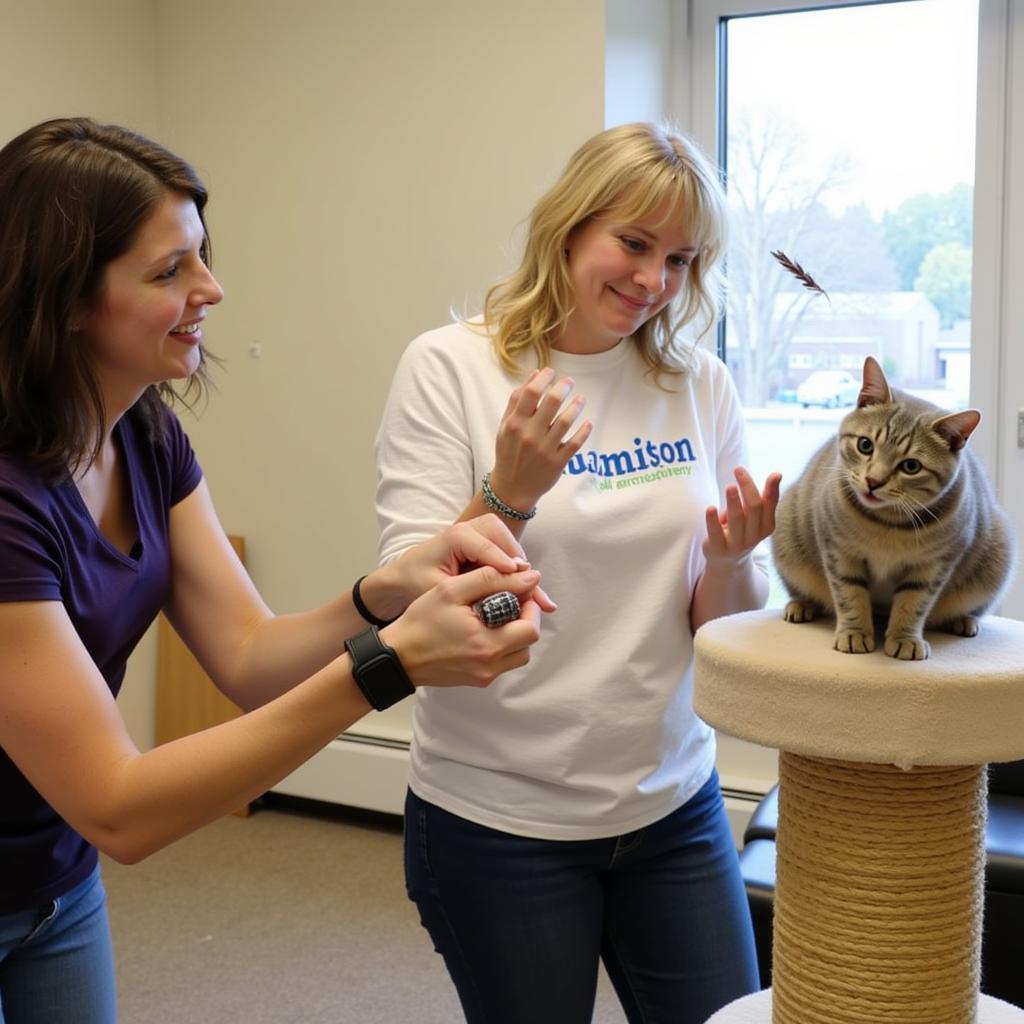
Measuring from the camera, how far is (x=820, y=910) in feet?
4.19

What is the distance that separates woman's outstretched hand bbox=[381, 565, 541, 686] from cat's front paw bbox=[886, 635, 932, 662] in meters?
0.35

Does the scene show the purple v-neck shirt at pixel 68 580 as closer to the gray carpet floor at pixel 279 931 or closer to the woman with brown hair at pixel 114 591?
the woman with brown hair at pixel 114 591

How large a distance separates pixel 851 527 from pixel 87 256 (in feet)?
2.67

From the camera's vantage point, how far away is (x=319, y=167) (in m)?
3.55

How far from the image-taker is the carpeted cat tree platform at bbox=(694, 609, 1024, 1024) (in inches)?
45.0

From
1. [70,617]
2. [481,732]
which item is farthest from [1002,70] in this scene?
[70,617]

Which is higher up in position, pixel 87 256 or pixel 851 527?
pixel 87 256

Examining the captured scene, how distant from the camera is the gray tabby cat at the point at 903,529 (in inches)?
48.6

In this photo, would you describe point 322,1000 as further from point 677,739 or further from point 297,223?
point 297,223

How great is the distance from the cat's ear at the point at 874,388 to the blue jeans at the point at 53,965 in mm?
997

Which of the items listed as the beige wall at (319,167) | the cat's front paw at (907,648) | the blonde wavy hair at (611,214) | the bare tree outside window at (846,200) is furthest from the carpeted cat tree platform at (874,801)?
the beige wall at (319,167)

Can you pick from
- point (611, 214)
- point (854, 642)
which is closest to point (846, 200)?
point (611, 214)

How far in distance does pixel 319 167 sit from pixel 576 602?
2.39 m

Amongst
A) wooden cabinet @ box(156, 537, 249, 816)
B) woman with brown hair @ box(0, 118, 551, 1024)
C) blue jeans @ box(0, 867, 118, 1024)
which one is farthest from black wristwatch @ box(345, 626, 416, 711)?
wooden cabinet @ box(156, 537, 249, 816)
